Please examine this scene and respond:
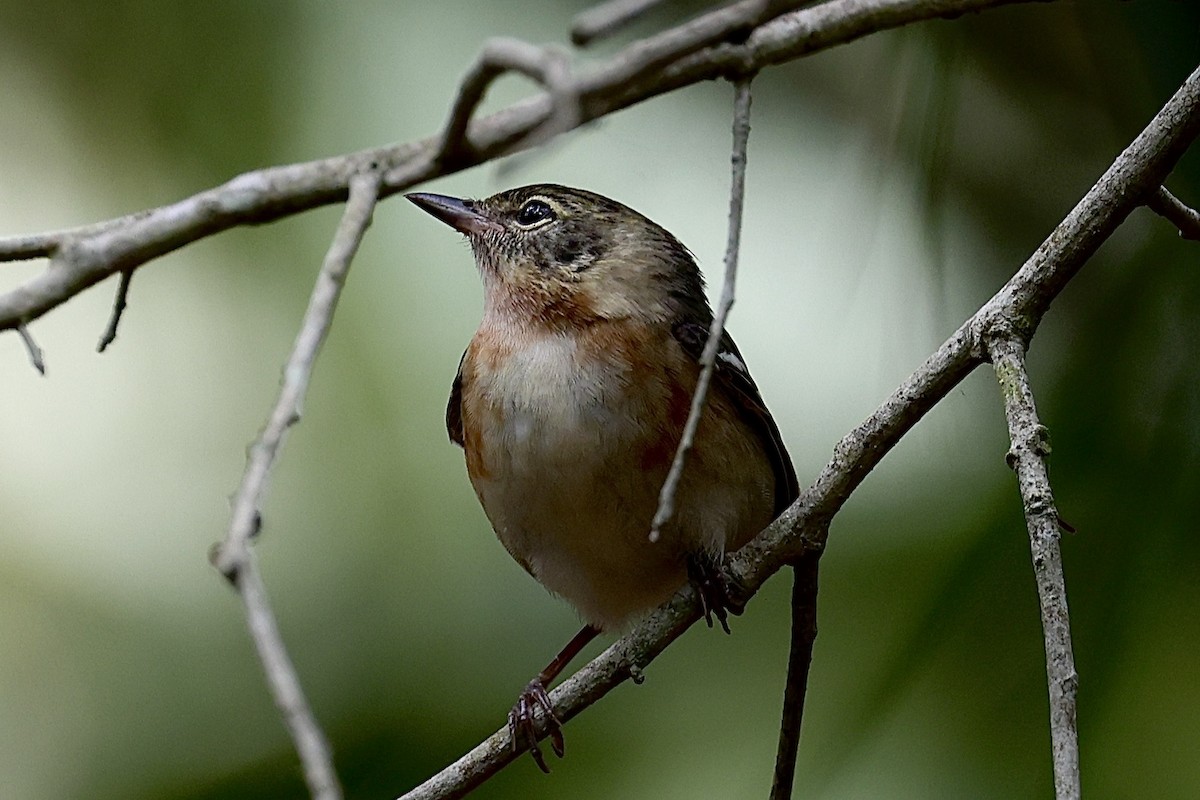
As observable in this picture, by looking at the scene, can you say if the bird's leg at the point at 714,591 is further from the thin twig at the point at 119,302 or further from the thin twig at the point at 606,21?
the thin twig at the point at 606,21

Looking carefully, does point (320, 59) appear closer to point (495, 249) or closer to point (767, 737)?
point (495, 249)

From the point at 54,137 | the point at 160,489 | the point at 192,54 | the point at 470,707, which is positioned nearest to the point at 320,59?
the point at 192,54

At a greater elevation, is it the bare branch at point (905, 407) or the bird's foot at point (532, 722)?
the bare branch at point (905, 407)

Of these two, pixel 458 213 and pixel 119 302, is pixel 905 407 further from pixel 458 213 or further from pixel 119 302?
pixel 458 213

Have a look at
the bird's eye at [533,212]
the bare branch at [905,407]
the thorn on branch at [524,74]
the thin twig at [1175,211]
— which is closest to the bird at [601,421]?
the bird's eye at [533,212]

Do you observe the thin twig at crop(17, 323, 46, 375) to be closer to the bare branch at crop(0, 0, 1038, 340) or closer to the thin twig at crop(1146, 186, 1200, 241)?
the bare branch at crop(0, 0, 1038, 340)

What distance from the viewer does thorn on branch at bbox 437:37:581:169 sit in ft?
4.66

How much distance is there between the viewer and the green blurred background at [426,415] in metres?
3.83

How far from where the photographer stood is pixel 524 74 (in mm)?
1487

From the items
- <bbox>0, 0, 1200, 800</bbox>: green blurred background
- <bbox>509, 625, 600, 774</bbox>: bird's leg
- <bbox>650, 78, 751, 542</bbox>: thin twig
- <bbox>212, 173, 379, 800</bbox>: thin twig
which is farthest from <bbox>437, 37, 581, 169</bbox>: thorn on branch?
<bbox>0, 0, 1200, 800</bbox>: green blurred background

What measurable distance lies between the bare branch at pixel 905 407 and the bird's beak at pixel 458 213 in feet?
4.09

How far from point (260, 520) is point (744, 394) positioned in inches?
86.6

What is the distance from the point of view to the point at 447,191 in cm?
505

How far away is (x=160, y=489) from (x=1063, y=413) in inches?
135
